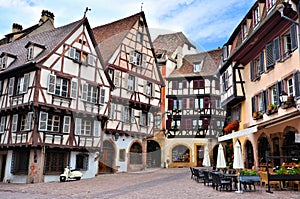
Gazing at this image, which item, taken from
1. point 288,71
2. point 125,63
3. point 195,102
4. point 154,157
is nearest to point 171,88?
point 195,102

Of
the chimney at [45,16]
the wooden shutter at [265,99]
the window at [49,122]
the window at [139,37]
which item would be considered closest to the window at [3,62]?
the window at [49,122]

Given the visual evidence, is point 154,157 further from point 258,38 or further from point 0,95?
point 258,38

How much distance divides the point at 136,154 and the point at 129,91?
538 centimetres

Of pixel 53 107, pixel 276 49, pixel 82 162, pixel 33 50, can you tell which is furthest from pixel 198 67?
pixel 276 49

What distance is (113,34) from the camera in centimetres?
2628

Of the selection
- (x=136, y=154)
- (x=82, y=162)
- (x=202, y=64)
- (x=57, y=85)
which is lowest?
(x=82, y=162)

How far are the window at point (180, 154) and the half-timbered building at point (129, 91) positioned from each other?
23.3ft

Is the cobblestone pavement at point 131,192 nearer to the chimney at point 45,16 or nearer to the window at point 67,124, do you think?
the window at point 67,124

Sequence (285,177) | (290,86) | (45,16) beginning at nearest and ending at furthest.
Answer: (285,177) < (290,86) < (45,16)

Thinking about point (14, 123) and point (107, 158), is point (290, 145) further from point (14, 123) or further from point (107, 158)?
point (14, 123)

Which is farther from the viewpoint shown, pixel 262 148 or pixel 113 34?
pixel 113 34

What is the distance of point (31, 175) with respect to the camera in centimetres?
1764

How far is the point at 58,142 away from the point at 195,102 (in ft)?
60.3

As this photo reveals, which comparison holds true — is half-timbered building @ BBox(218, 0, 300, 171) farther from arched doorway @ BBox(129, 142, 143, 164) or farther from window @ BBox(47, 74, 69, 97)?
window @ BBox(47, 74, 69, 97)
